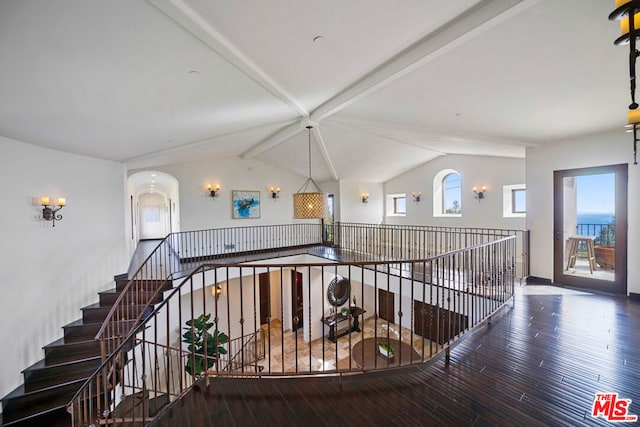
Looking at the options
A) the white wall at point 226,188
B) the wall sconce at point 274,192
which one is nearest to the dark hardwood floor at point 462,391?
the white wall at point 226,188

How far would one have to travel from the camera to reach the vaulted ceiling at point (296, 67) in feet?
6.54

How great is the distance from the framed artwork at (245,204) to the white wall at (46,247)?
332 centimetres

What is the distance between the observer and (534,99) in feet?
11.2

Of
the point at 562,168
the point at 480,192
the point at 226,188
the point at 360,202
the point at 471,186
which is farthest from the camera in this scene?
the point at 360,202

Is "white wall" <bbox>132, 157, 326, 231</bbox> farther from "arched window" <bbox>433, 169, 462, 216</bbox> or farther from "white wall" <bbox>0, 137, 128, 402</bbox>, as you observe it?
"arched window" <bbox>433, 169, 462, 216</bbox>

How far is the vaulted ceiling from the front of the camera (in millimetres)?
1993

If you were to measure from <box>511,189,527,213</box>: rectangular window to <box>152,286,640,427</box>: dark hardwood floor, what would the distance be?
476 cm

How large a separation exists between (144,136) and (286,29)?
3485 mm

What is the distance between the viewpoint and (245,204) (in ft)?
28.7

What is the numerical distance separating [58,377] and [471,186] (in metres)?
10.1

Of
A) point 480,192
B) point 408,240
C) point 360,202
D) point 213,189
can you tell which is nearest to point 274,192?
point 213,189

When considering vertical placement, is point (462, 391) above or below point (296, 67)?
below

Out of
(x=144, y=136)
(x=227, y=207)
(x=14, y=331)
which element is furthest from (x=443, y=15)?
(x=227, y=207)

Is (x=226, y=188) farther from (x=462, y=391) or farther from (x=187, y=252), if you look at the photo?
(x=462, y=391)
